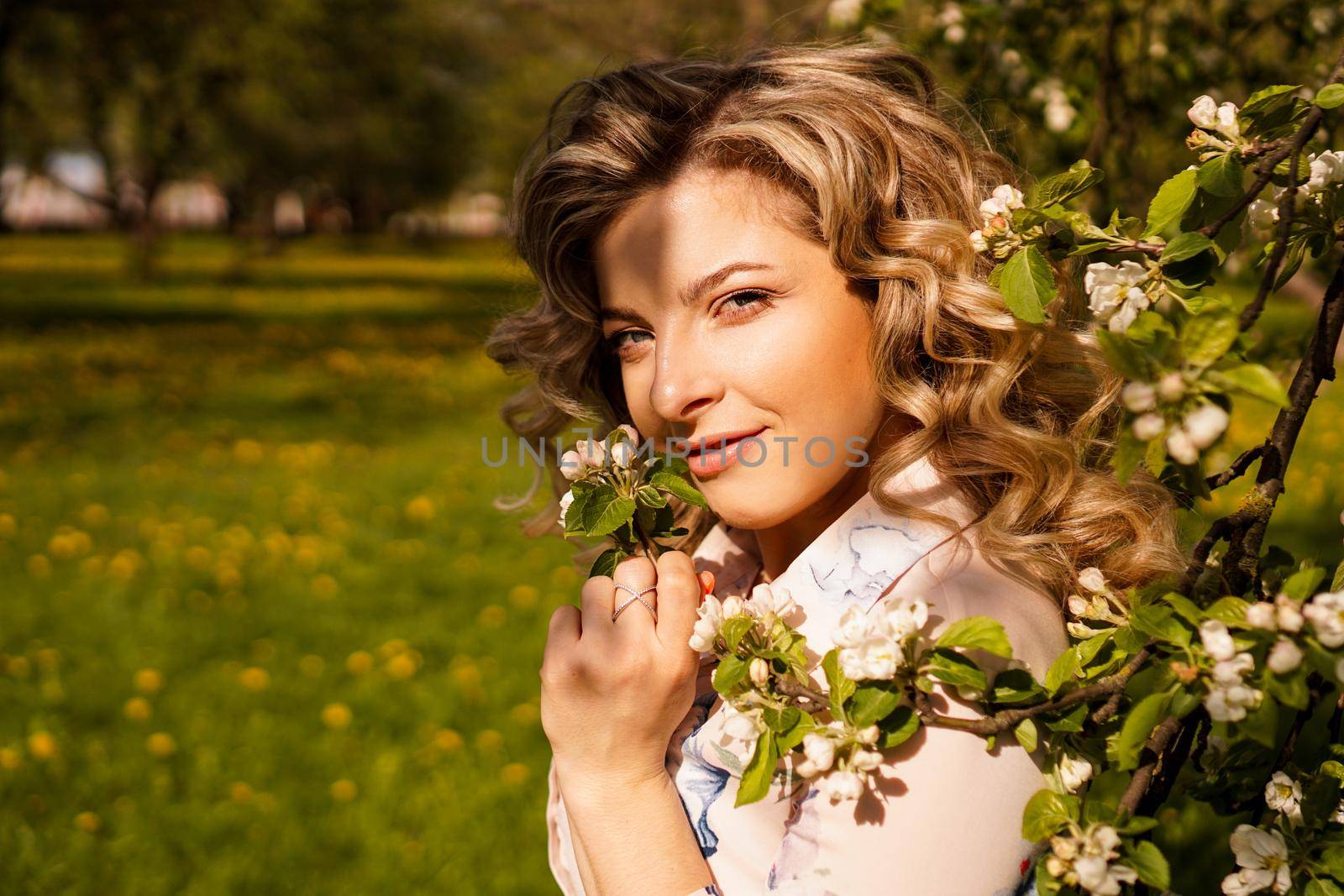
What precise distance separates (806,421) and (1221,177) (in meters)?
0.64

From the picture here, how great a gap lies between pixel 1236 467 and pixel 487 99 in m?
26.8

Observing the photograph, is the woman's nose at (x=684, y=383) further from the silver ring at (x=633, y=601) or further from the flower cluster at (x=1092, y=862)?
the flower cluster at (x=1092, y=862)

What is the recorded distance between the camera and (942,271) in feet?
5.66

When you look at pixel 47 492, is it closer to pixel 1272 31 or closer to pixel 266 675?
pixel 266 675

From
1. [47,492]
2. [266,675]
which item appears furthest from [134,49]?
[266,675]

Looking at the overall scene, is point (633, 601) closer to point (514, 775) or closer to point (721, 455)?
point (721, 455)

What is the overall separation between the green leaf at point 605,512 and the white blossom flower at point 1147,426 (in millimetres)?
724

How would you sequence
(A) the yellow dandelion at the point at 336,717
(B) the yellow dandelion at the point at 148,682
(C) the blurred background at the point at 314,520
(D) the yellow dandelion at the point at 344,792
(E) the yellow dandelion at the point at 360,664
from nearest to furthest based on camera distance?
(C) the blurred background at the point at 314,520 → (D) the yellow dandelion at the point at 344,792 → (A) the yellow dandelion at the point at 336,717 → (B) the yellow dandelion at the point at 148,682 → (E) the yellow dandelion at the point at 360,664

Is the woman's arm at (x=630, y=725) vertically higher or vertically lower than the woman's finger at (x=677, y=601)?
lower

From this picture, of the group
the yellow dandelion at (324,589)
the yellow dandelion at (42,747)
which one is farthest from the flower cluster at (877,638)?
the yellow dandelion at (324,589)

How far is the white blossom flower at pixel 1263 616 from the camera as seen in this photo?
0.98 m

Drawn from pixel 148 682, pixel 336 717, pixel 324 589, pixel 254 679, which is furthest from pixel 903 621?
pixel 324 589

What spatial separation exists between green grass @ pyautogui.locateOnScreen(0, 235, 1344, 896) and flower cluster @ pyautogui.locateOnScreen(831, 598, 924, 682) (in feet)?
4.74

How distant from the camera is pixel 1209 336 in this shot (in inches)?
37.8
